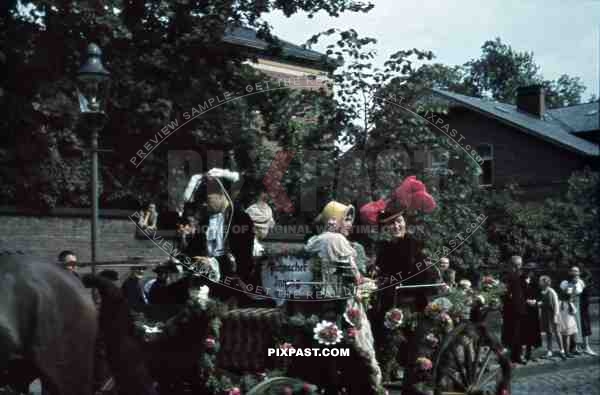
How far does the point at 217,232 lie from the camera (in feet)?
17.3

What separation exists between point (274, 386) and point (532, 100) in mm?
19286

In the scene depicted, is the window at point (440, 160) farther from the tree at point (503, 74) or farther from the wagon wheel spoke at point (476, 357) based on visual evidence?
the tree at point (503, 74)

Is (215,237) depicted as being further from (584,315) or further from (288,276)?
(584,315)

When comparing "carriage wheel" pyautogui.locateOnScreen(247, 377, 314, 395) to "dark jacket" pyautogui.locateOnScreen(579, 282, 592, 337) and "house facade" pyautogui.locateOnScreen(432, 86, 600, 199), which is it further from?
"house facade" pyautogui.locateOnScreen(432, 86, 600, 199)

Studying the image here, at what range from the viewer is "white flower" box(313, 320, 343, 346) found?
504cm

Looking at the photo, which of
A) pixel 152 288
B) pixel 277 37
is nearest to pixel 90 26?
pixel 277 37

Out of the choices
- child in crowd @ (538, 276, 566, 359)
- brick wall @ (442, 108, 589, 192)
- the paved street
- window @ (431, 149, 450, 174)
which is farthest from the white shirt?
A: brick wall @ (442, 108, 589, 192)

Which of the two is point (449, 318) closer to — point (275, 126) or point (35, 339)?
point (275, 126)

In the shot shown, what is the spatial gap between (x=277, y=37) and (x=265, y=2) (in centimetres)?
105

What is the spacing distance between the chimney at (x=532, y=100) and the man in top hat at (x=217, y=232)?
1715 cm

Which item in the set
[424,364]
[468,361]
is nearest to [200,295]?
[424,364]

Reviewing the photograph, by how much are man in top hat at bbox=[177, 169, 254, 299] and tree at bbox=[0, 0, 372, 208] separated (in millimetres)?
3864

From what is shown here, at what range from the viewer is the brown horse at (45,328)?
12.4 ft

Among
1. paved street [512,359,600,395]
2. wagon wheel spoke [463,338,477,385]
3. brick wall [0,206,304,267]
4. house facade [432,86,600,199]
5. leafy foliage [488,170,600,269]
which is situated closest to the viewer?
wagon wheel spoke [463,338,477,385]
